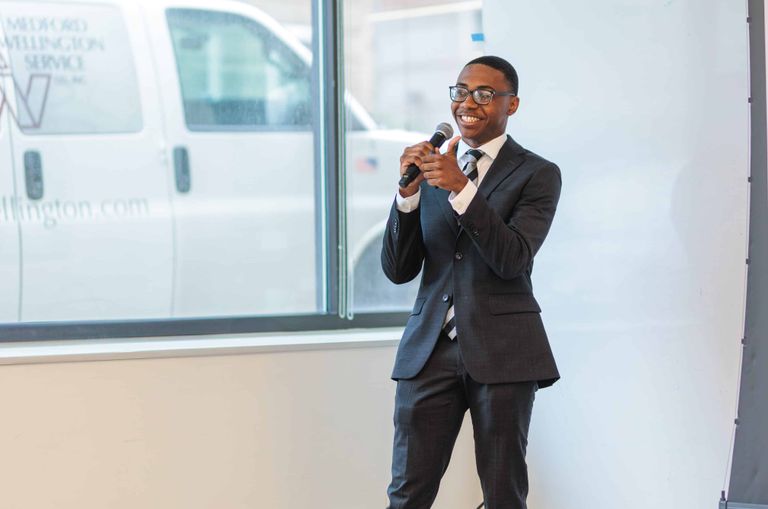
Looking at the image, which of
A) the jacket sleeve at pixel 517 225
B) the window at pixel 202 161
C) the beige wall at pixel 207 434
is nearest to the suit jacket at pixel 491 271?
the jacket sleeve at pixel 517 225

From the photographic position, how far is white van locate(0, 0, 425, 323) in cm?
317

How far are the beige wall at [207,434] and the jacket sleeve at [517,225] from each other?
1211mm

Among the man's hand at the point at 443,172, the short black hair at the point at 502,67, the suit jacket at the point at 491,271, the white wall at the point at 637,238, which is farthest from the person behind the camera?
the white wall at the point at 637,238

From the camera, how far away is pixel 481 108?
235 cm

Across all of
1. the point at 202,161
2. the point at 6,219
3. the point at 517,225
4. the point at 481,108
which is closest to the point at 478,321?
the point at 517,225

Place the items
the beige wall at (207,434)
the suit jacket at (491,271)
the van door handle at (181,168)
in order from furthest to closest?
the van door handle at (181,168)
the beige wall at (207,434)
the suit jacket at (491,271)

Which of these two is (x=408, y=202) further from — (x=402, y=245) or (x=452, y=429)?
(x=452, y=429)

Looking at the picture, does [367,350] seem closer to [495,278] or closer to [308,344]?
[308,344]

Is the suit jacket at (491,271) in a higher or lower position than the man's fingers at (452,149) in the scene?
lower

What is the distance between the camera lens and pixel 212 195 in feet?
11.1

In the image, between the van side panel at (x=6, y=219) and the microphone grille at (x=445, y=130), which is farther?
the van side panel at (x=6, y=219)

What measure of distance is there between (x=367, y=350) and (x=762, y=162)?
4.89 feet

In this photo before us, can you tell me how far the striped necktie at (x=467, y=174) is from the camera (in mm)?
2365

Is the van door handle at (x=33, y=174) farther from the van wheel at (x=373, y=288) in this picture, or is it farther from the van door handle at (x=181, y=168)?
the van wheel at (x=373, y=288)
